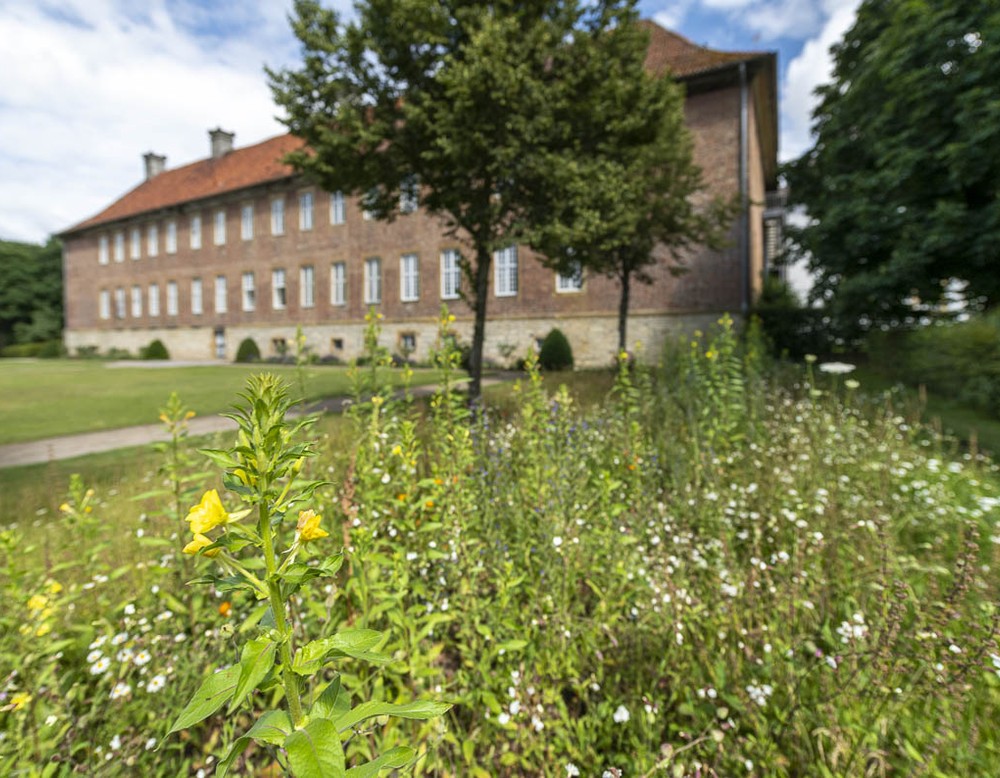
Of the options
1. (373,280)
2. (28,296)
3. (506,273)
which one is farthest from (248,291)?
(28,296)

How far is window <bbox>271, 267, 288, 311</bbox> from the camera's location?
2786cm

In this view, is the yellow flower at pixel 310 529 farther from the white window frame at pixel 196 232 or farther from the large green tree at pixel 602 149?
the white window frame at pixel 196 232

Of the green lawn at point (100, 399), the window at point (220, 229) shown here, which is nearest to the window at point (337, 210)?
the window at point (220, 229)

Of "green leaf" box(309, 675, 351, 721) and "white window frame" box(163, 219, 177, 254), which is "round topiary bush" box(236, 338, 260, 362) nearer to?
"white window frame" box(163, 219, 177, 254)

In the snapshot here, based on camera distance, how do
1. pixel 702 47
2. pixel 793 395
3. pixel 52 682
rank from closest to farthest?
pixel 52 682
pixel 793 395
pixel 702 47

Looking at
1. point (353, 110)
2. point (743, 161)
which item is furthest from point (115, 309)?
point (743, 161)

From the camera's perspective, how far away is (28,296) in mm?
44844

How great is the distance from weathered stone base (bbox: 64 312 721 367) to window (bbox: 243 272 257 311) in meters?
1.28

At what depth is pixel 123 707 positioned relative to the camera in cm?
190

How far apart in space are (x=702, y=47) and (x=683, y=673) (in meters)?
21.1

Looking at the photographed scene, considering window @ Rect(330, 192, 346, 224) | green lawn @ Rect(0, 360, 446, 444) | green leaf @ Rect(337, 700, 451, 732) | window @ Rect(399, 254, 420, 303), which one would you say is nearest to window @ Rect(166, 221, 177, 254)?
window @ Rect(330, 192, 346, 224)

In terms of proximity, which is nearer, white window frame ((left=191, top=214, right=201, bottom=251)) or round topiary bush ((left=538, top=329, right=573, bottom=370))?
round topiary bush ((left=538, top=329, right=573, bottom=370))

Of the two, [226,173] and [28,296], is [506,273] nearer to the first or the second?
[226,173]

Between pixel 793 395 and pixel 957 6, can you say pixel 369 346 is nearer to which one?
pixel 793 395
